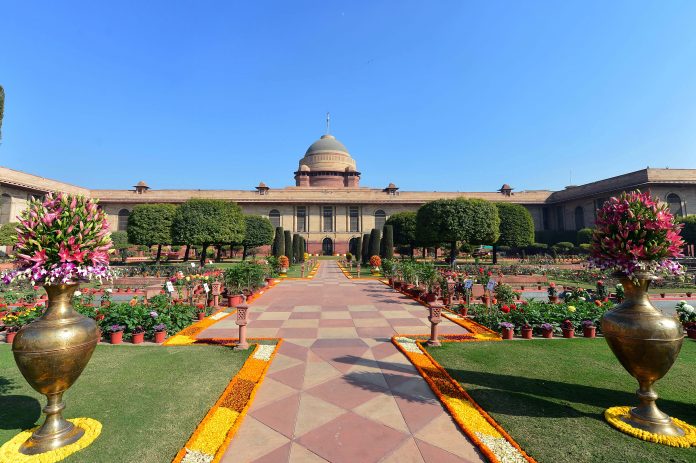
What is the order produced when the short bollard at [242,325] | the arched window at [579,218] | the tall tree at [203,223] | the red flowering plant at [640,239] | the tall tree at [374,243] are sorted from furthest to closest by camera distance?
the arched window at [579,218]
the tall tree at [374,243]
the tall tree at [203,223]
the short bollard at [242,325]
the red flowering plant at [640,239]

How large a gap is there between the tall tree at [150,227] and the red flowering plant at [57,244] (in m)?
28.8

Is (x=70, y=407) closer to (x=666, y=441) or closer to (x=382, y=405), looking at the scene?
(x=382, y=405)

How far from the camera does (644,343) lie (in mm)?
3232

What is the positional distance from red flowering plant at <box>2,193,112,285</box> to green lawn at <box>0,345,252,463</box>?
62.3 inches

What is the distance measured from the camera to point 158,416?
3629 mm

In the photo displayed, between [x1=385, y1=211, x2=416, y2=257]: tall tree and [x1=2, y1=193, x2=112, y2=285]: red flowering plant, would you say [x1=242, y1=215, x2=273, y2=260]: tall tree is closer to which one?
[x1=385, y1=211, x2=416, y2=257]: tall tree

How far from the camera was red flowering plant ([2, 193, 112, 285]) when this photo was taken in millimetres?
3096

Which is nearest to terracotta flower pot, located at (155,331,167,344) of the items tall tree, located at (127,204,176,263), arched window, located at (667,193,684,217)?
tall tree, located at (127,204,176,263)

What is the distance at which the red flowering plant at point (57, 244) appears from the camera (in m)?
3.10

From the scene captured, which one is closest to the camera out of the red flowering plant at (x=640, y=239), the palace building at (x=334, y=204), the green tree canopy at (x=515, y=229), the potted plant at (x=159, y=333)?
the red flowering plant at (x=640, y=239)

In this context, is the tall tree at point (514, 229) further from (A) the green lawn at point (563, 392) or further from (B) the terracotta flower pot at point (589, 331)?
(A) the green lawn at point (563, 392)

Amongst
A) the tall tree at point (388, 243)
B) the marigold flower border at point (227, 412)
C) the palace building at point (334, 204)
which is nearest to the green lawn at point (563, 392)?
the marigold flower border at point (227, 412)

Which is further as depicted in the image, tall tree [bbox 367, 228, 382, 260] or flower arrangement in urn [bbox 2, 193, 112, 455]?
tall tree [bbox 367, 228, 382, 260]

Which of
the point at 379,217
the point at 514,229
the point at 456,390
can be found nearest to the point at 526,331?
the point at 456,390
